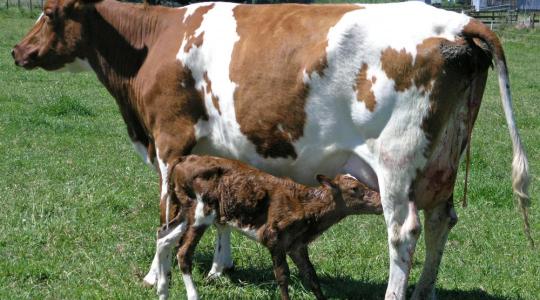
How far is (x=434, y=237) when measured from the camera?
6355 millimetres

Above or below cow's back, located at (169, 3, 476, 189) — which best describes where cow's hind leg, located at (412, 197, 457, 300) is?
below

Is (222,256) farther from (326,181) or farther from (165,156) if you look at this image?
(326,181)

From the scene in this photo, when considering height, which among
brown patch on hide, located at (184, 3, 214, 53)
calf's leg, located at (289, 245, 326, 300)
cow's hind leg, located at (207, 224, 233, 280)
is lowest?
cow's hind leg, located at (207, 224, 233, 280)

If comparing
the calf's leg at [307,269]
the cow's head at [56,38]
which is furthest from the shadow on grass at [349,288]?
the cow's head at [56,38]

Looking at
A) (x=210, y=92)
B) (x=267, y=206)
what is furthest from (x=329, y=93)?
(x=210, y=92)

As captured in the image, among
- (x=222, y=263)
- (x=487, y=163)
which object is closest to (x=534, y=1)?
(x=487, y=163)

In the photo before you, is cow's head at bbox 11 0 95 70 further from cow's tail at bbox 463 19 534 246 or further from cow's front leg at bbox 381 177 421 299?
cow's tail at bbox 463 19 534 246

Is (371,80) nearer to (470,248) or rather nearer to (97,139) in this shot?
(470,248)

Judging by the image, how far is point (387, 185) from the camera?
18.6ft

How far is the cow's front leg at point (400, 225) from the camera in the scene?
5.67 m

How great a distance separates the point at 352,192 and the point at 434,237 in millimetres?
798

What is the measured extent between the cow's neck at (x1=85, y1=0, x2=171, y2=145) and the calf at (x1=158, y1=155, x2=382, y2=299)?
4.00ft

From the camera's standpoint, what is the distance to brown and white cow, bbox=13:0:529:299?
18.2 feet

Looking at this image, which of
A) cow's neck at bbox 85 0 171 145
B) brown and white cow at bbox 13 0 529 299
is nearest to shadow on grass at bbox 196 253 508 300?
brown and white cow at bbox 13 0 529 299
